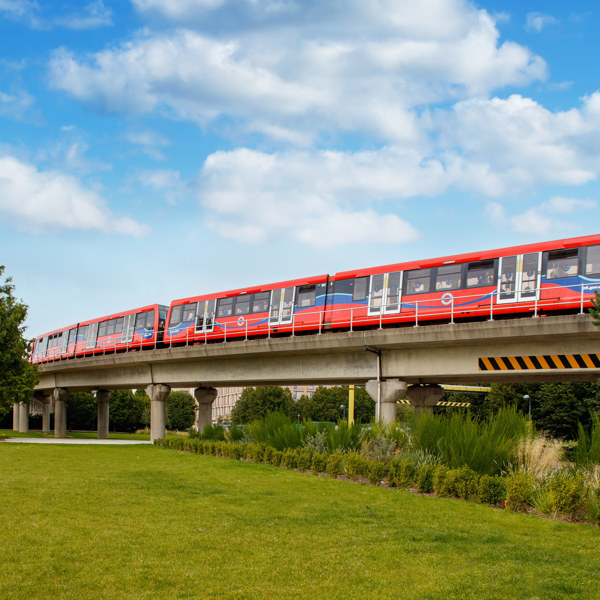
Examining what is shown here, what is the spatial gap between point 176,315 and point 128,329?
5787 mm

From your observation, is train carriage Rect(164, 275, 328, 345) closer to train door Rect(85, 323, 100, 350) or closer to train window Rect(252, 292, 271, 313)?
train window Rect(252, 292, 271, 313)

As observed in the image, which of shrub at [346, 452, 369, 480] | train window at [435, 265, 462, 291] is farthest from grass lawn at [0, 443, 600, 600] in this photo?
train window at [435, 265, 462, 291]

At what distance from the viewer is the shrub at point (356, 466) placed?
525 inches

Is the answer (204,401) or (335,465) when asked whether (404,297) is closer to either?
(335,465)

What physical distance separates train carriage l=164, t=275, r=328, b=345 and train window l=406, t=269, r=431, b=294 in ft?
13.6

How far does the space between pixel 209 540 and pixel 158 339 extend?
2951 centimetres

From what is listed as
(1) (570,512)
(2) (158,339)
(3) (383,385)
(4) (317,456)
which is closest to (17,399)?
(2) (158,339)

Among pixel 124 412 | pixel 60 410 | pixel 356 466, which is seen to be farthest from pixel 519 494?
pixel 124 412

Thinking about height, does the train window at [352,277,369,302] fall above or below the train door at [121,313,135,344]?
above

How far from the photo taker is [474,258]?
22531 millimetres

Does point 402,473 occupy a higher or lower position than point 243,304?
lower

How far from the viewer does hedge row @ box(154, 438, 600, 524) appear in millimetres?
9547

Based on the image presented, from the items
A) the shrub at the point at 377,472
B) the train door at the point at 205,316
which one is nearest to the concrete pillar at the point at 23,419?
the train door at the point at 205,316

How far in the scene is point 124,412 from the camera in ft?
259
